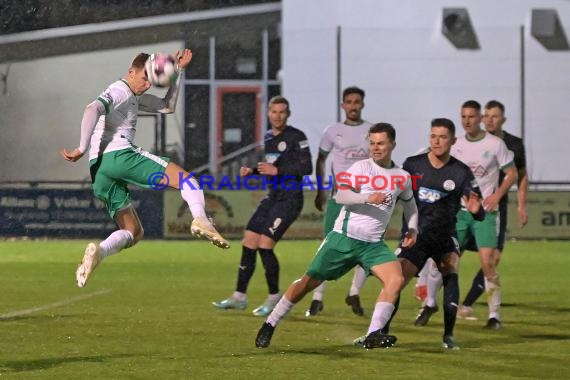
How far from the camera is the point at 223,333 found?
1206 centimetres

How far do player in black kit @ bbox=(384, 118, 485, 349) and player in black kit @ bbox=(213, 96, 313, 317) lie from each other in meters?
2.66

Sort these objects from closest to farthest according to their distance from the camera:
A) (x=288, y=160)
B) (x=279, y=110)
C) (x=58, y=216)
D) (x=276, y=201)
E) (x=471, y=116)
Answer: (x=471, y=116), (x=279, y=110), (x=288, y=160), (x=276, y=201), (x=58, y=216)

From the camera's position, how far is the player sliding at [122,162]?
1077 cm

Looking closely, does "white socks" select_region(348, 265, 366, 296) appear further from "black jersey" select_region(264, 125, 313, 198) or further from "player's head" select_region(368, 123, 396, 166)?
"player's head" select_region(368, 123, 396, 166)

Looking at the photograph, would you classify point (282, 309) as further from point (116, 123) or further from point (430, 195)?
point (116, 123)

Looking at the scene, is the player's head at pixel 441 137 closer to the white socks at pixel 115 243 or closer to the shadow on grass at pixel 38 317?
the white socks at pixel 115 243

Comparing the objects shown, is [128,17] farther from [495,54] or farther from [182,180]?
[182,180]

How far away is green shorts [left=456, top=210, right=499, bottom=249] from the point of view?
1338cm

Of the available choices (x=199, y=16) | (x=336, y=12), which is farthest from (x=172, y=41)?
(x=336, y=12)

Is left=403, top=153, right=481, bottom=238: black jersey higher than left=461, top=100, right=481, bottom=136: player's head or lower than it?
lower

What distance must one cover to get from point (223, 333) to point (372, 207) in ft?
7.06

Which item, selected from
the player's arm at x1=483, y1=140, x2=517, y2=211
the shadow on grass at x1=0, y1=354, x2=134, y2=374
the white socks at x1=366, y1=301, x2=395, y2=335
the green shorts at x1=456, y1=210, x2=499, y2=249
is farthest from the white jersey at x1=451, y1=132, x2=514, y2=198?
the shadow on grass at x1=0, y1=354, x2=134, y2=374

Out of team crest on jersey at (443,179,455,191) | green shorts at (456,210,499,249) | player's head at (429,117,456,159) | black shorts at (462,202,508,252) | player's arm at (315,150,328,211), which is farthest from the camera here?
player's arm at (315,150,328,211)

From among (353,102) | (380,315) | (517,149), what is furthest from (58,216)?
(380,315)
